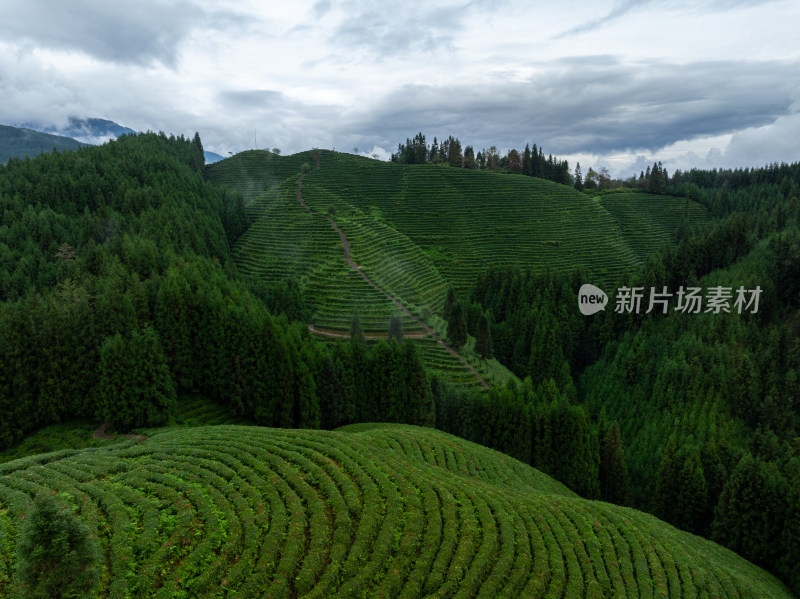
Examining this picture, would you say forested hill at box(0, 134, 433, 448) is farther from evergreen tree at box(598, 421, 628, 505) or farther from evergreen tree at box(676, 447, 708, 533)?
evergreen tree at box(676, 447, 708, 533)

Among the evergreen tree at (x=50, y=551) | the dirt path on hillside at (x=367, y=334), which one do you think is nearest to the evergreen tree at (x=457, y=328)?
the dirt path on hillside at (x=367, y=334)

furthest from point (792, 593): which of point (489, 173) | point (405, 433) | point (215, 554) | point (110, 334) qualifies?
point (489, 173)

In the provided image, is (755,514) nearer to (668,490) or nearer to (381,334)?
(668,490)

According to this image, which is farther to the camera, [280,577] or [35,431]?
[35,431]

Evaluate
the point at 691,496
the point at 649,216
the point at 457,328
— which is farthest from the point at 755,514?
the point at 649,216

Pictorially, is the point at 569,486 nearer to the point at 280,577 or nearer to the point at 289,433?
the point at 289,433
